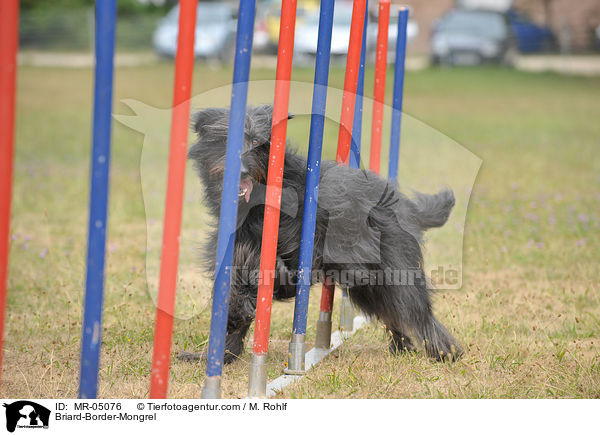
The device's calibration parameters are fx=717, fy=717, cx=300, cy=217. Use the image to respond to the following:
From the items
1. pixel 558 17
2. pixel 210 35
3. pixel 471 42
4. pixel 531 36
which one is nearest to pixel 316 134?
pixel 471 42

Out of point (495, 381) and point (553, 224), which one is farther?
point (553, 224)

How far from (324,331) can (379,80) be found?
1.33 metres

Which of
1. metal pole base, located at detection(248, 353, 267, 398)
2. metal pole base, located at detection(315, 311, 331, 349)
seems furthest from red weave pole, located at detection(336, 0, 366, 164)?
metal pole base, located at detection(248, 353, 267, 398)

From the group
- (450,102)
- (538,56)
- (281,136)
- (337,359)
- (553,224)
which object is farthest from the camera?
(538,56)

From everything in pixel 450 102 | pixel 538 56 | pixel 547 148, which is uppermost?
pixel 538 56

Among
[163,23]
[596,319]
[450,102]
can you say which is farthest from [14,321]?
[163,23]

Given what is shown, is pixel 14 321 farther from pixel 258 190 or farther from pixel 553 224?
pixel 553 224

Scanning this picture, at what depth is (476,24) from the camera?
62.1 ft

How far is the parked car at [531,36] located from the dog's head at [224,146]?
715 inches

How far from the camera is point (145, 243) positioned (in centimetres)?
584

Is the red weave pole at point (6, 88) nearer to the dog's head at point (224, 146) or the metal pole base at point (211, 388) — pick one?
the metal pole base at point (211, 388)

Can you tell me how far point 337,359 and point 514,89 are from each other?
14381 millimetres

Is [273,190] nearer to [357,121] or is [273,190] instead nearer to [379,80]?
[357,121]

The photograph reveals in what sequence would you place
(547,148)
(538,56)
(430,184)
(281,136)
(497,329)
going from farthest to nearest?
(538,56)
(547,148)
(430,184)
(497,329)
(281,136)
